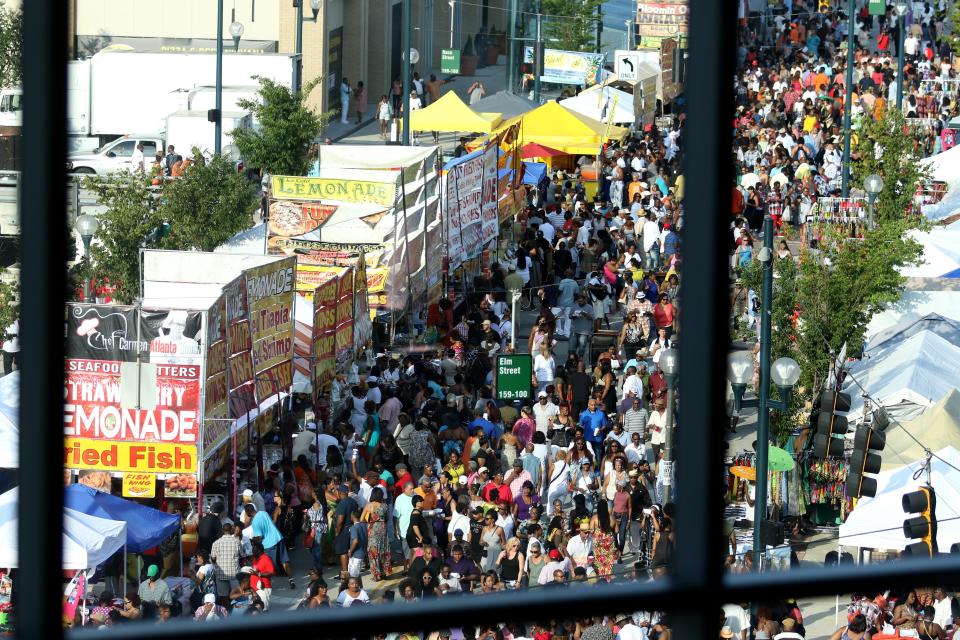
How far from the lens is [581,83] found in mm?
44156

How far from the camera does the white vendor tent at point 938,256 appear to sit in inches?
778

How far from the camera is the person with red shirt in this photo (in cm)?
1227

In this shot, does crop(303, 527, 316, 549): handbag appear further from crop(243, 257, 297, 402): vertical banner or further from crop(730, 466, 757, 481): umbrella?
crop(730, 466, 757, 481): umbrella

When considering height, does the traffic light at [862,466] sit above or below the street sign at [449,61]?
below

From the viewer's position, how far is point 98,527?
456 inches

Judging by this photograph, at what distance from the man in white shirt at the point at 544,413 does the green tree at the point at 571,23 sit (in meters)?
33.4

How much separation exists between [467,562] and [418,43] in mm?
39965

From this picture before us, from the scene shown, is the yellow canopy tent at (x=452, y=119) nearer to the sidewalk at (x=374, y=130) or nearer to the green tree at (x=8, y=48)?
the sidewalk at (x=374, y=130)

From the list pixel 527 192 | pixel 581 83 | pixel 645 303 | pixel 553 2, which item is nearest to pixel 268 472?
pixel 645 303

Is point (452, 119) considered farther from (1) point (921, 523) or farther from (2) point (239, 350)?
(1) point (921, 523)

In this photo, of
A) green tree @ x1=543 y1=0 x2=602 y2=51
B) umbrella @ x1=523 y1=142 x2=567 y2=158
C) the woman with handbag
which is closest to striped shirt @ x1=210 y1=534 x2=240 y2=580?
the woman with handbag

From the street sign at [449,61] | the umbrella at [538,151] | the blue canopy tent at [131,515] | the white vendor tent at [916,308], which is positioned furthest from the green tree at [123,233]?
the street sign at [449,61]

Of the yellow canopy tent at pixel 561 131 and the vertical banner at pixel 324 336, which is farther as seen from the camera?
the yellow canopy tent at pixel 561 131

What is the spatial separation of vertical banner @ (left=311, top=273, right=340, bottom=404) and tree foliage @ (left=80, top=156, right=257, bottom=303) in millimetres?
3897
